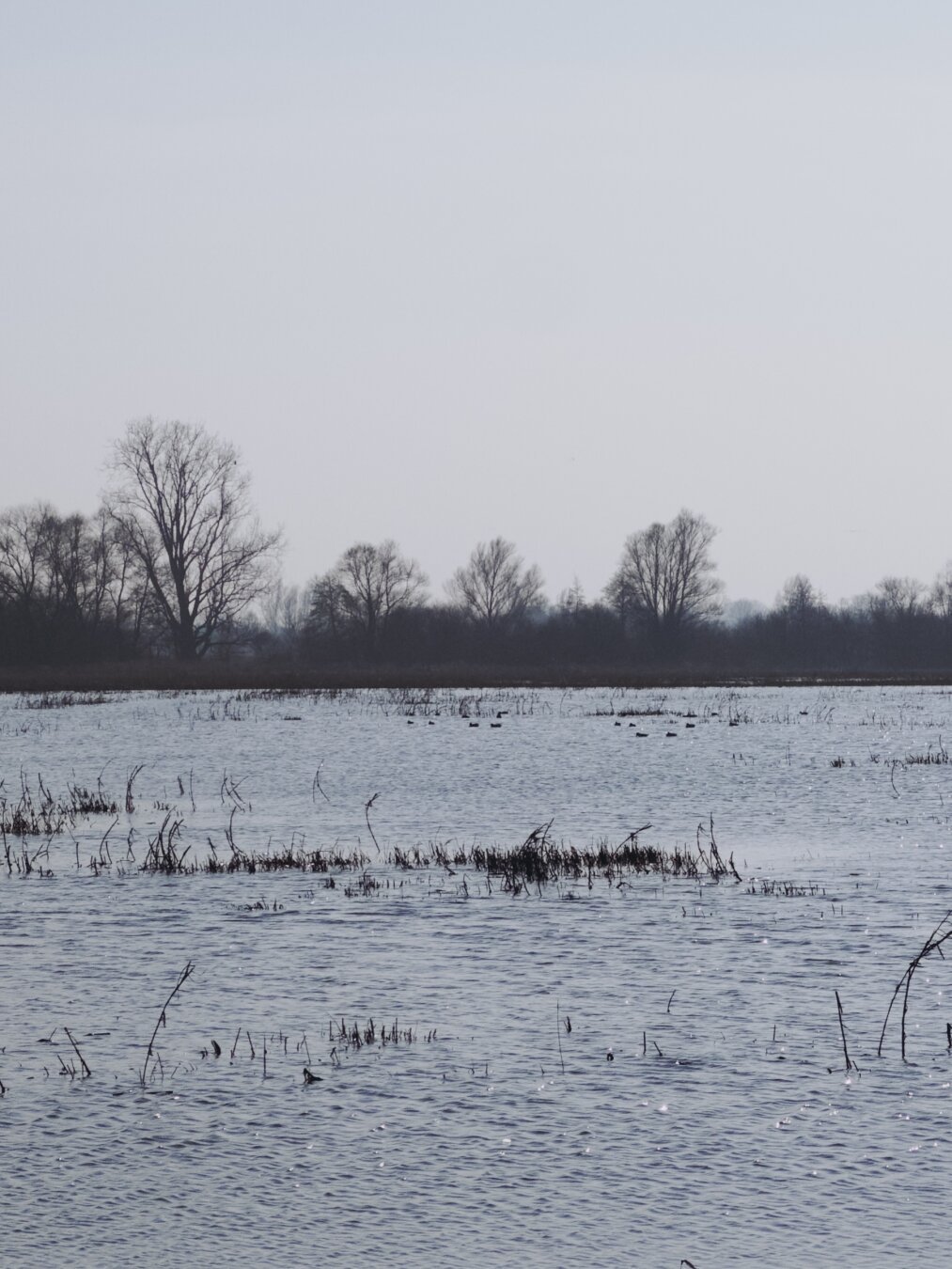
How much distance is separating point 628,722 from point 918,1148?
30.7m


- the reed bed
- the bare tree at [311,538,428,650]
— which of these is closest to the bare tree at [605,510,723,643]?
the bare tree at [311,538,428,650]

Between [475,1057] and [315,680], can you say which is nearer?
[475,1057]

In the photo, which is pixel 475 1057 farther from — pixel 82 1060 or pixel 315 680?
pixel 315 680

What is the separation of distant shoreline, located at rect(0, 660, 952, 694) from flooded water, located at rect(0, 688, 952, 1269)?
42.2 metres

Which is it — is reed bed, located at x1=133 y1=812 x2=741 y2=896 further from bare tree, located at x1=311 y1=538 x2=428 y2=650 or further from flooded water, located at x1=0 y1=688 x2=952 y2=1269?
bare tree, located at x1=311 y1=538 x2=428 y2=650

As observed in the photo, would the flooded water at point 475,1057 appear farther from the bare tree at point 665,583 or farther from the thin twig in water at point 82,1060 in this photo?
the bare tree at point 665,583

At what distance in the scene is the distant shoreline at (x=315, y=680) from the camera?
58.2m

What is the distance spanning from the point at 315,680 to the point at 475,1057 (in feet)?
180

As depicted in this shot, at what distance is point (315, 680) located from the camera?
202 feet

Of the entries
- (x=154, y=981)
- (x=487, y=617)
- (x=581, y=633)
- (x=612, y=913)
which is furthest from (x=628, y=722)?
(x=487, y=617)

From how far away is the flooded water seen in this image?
16.4 ft

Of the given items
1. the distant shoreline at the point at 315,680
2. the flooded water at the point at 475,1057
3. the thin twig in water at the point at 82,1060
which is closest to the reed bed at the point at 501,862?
the flooded water at the point at 475,1057

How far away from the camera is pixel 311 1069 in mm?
6910

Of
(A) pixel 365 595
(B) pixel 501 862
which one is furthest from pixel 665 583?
(B) pixel 501 862
